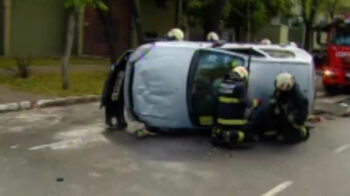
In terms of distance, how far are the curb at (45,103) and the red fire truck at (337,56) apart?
25.4 ft

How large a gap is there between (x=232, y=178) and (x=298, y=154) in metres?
1.83

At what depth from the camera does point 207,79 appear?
8445 mm

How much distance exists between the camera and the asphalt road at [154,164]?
5812mm

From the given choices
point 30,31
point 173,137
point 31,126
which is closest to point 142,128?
point 173,137

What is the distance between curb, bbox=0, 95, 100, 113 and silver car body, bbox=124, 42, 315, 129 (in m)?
3.21

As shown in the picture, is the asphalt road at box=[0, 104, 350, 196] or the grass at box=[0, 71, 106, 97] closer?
the asphalt road at box=[0, 104, 350, 196]

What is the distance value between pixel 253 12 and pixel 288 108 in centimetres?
1933

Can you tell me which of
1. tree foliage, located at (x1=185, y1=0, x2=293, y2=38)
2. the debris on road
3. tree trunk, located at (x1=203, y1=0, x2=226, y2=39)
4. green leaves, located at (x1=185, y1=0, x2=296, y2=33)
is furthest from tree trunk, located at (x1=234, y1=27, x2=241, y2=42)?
the debris on road

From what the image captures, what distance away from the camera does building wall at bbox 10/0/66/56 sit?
22484mm

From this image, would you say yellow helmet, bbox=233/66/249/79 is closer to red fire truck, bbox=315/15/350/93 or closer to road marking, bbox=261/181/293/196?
road marking, bbox=261/181/293/196

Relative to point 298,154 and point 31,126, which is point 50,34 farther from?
point 298,154

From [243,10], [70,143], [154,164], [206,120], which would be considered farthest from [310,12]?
[154,164]

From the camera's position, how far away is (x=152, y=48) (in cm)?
858

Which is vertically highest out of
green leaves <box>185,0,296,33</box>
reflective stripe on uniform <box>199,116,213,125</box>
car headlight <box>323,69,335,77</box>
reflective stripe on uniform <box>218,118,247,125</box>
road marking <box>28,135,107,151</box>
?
green leaves <box>185,0,296,33</box>
